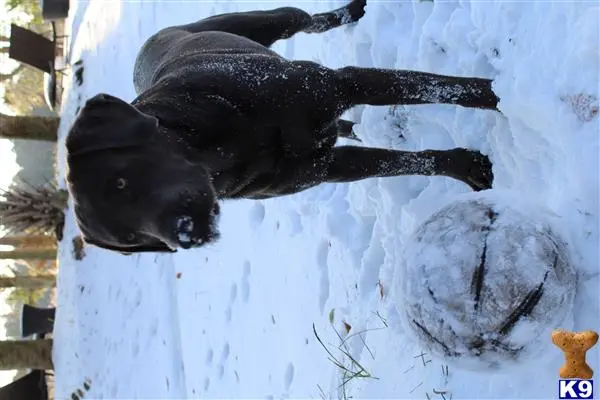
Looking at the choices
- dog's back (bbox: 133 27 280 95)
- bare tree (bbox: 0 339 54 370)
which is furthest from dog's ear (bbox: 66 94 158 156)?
bare tree (bbox: 0 339 54 370)

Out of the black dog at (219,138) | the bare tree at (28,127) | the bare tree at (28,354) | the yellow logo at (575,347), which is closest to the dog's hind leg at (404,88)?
the black dog at (219,138)

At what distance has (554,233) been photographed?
7.54 ft

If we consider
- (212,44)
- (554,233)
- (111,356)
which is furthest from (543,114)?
(111,356)

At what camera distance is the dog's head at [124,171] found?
5.50 ft

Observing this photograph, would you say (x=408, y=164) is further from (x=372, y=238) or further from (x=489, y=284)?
(x=372, y=238)

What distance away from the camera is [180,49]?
2.78 metres

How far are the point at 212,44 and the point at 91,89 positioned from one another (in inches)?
265

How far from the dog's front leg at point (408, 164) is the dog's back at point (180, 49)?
516mm

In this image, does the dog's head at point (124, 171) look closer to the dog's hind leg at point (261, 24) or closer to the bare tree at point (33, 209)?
the dog's hind leg at point (261, 24)

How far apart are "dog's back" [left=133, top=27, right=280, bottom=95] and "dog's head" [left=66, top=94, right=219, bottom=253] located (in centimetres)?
58

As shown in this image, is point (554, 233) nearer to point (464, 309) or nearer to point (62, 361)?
point (464, 309)

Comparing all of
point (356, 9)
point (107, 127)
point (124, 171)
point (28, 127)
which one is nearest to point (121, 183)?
point (124, 171)

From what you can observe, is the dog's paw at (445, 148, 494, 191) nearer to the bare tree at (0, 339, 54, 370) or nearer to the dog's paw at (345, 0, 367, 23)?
the dog's paw at (345, 0, 367, 23)

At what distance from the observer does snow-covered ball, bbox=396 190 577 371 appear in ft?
6.89
